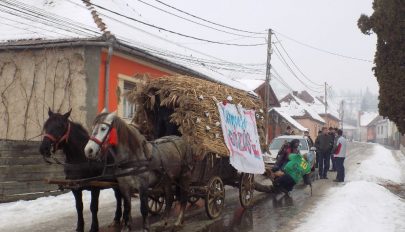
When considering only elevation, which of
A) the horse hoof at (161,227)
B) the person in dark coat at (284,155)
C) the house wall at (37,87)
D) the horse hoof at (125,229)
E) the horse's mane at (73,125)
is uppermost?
the house wall at (37,87)

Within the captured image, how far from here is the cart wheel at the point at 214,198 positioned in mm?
9383

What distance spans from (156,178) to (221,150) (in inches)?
71.7

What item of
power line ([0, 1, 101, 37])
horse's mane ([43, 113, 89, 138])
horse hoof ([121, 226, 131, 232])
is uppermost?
power line ([0, 1, 101, 37])

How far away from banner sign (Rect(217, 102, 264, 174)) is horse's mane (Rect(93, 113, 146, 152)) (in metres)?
2.43

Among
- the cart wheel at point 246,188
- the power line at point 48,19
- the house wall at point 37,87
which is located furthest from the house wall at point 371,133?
Answer: the cart wheel at point 246,188

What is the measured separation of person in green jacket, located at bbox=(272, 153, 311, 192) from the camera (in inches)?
490

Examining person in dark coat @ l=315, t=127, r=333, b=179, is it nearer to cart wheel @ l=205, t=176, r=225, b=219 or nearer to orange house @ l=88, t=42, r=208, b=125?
orange house @ l=88, t=42, r=208, b=125

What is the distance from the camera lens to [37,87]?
15.0m

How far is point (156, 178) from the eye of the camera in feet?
26.3

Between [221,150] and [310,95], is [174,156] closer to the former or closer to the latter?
[221,150]

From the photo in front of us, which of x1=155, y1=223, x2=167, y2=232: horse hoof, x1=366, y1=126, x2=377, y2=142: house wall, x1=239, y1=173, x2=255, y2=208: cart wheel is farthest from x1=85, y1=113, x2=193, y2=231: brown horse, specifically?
x1=366, y1=126, x2=377, y2=142: house wall

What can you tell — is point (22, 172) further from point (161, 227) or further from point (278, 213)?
point (278, 213)

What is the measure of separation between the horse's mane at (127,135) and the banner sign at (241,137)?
2.43 metres

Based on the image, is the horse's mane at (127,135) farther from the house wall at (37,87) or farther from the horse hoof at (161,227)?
the house wall at (37,87)
